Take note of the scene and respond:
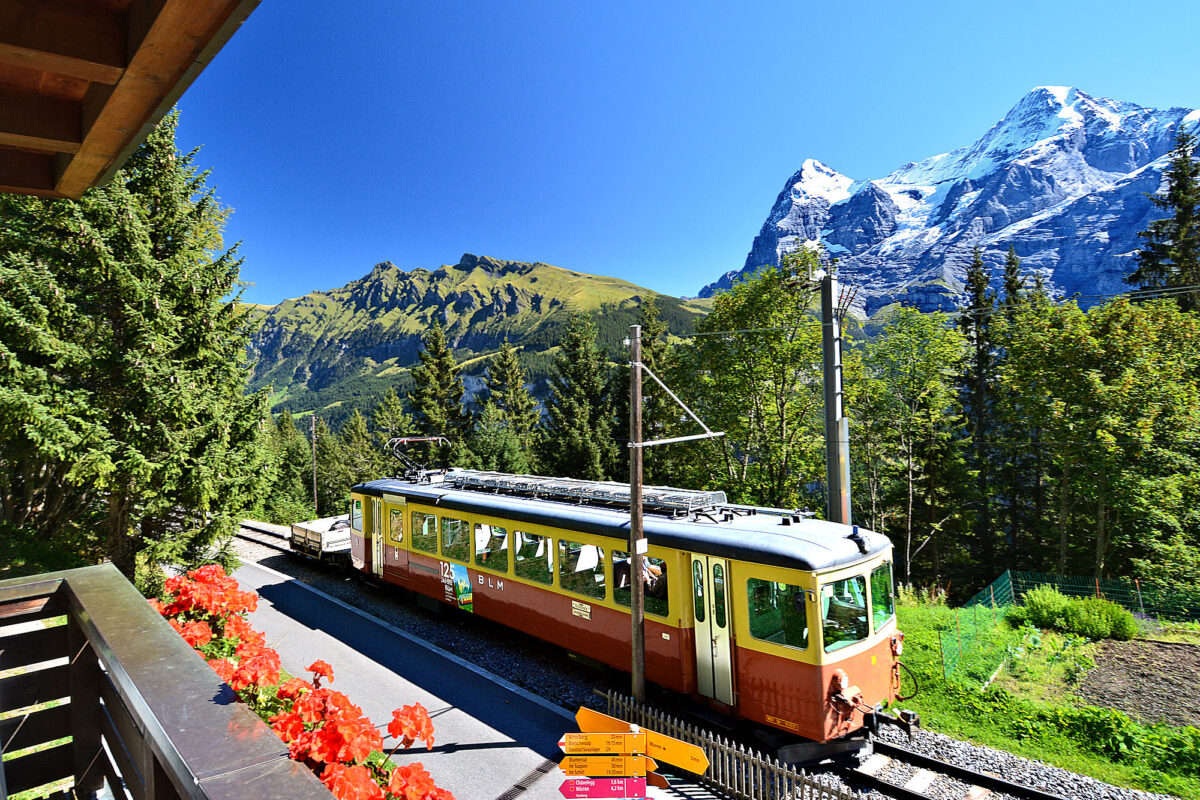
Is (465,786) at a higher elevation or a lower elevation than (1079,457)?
lower

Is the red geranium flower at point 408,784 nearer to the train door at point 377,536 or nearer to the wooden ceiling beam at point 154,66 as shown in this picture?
the wooden ceiling beam at point 154,66

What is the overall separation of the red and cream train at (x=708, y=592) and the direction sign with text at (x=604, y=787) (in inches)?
102

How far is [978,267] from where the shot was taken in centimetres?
3688

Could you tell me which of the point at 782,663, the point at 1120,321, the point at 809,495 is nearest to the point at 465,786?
the point at 782,663

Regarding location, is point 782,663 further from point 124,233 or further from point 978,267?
point 978,267

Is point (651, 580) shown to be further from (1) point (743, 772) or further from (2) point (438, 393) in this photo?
(2) point (438, 393)

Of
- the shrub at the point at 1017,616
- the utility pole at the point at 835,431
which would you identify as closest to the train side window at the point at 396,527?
the utility pole at the point at 835,431

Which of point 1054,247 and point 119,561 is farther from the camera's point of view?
point 1054,247

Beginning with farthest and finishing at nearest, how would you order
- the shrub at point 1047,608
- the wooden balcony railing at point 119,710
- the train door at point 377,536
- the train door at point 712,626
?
1. the train door at point 377,536
2. the shrub at point 1047,608
3. the train door at point 712,626
4. the wooden balcony railing at point 119,710

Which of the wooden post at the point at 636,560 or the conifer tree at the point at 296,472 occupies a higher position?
the wooden post at the point at 636,560

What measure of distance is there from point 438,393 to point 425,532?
33.6m

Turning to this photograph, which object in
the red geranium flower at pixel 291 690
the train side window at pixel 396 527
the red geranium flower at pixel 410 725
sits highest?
the red geranium flower at pixel 291 690

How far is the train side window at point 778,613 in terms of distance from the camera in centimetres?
783

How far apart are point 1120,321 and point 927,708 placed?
18.6m
